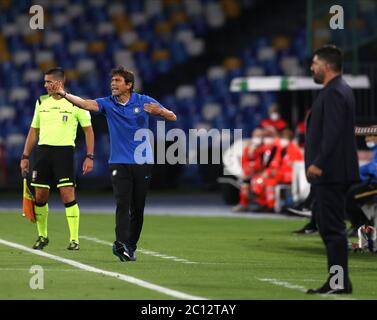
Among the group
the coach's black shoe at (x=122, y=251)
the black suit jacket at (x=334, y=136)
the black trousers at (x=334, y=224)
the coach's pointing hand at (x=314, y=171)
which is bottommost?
the coach's black shoe at (x=122, y=251)

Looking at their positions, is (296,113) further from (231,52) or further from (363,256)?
(363,256)

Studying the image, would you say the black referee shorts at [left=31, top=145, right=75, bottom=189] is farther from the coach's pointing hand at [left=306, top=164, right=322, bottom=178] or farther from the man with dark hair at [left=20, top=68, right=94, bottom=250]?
the coach's pointing hand at [left=306, top=164, right=322, bottom=178]

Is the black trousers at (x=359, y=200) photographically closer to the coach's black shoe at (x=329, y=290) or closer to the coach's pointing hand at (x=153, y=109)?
the coach's pointing hand at (x=153, y=109)

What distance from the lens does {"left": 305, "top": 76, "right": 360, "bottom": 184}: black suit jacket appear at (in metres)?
11.0

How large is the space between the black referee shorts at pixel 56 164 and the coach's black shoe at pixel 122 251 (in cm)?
201

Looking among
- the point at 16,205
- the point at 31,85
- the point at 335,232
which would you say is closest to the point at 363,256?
the point at 335,232

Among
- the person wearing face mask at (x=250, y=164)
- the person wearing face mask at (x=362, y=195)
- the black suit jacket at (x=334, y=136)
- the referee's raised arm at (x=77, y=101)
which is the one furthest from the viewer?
the person wearing face mask at (x=250, y=164)

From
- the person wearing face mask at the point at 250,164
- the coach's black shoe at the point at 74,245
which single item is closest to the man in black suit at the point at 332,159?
the coach's black shoe at the point at 74,245

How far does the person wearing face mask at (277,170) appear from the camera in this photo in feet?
83.3

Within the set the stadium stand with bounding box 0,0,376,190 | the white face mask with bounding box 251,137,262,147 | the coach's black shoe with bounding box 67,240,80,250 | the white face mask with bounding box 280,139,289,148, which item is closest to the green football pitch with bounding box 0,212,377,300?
the coach's black shoe with bounding box 67,240,80,250

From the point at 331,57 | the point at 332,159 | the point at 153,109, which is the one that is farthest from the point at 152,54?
the point at 332,159

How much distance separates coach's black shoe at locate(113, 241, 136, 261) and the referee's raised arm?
1.50 meters

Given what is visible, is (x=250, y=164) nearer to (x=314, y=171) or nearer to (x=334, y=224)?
(x=334, y=224)

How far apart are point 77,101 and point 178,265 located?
2.10 meters
